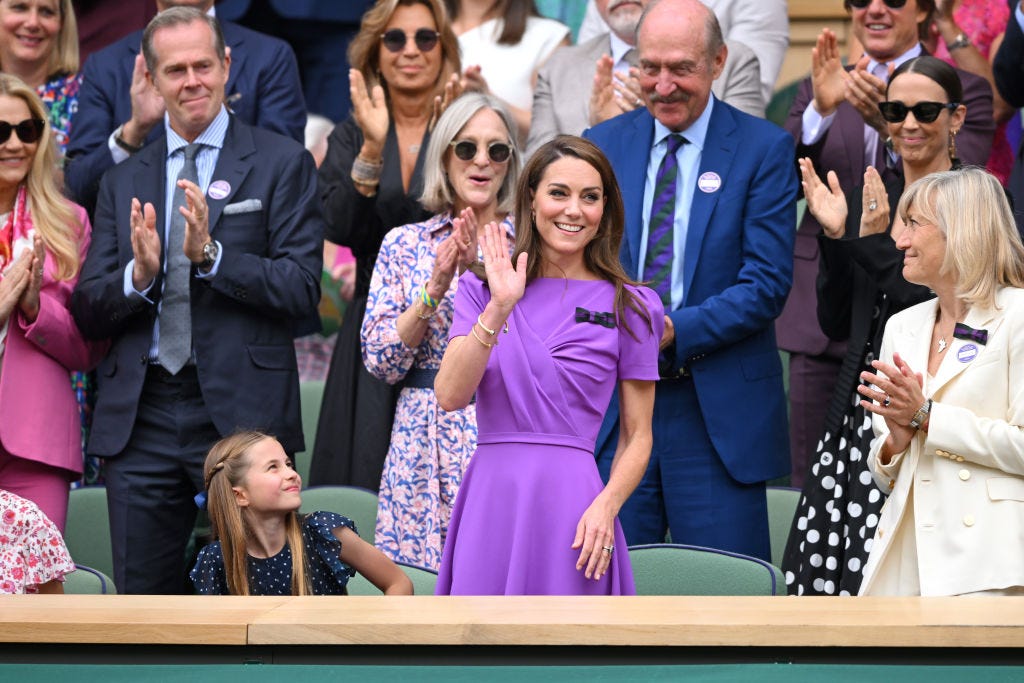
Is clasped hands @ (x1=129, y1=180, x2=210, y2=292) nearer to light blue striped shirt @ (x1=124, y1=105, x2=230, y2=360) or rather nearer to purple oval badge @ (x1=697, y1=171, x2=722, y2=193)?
light blue striped shirt @ (x1=124, y1=105, x2=230, y2=360)

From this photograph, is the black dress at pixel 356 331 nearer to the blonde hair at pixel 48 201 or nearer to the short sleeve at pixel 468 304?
the blonde hair at pixel 48 201

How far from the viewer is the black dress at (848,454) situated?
453 centimetres

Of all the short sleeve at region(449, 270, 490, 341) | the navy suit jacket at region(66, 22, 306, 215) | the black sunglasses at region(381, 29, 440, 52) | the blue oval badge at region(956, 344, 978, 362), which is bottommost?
the blue oval badge at region(956, 344, 978, 362)

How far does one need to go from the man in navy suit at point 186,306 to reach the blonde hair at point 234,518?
16.3 inches

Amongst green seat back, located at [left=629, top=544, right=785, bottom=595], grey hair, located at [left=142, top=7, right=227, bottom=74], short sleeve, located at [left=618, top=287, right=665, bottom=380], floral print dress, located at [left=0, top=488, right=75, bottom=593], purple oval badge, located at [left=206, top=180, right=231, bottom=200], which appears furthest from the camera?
grey hair, located at [left=142, top=7, right=227, bottom=74]

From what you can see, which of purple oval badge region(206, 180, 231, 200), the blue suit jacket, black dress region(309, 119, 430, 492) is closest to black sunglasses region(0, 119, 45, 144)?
purple oval badge region(206, 180, 231, 200)

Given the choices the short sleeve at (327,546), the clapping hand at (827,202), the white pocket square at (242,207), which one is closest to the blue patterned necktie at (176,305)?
the white pocket square at (242,207)

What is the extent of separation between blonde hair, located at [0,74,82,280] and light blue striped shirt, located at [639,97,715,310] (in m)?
1.91

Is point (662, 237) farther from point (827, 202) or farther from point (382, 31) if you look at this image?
point (382, 31)

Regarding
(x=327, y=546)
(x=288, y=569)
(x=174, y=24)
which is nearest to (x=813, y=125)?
(x=174, y=24)

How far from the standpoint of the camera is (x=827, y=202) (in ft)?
15.7

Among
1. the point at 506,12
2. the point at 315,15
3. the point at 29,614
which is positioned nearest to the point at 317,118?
the point at 315,15

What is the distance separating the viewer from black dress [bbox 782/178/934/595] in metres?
4.53

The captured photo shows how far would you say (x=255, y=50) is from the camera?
5.97 metres
